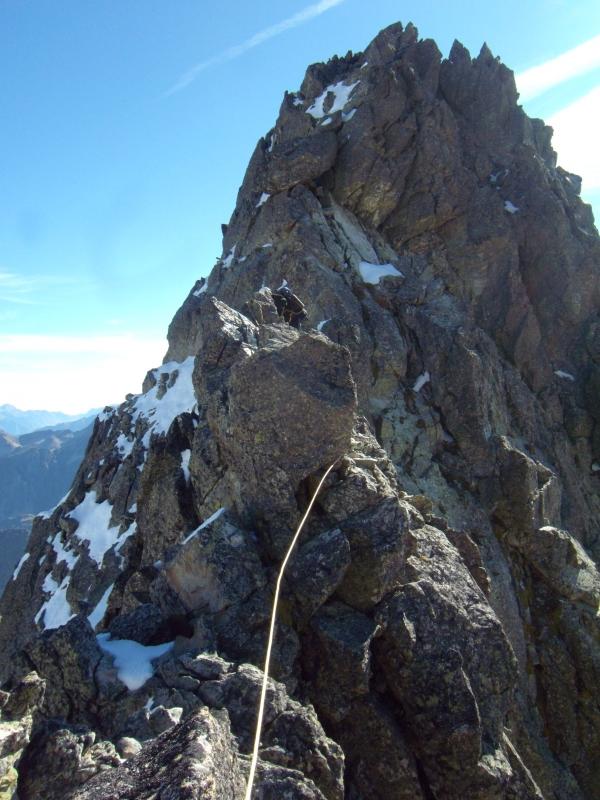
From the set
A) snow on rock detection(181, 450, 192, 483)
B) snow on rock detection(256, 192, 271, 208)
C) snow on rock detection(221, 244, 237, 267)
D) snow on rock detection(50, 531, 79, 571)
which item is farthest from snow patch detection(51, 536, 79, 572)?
snow on rock detection(256, 192, 271, 208)

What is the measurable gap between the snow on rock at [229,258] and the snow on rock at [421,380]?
21.4 m

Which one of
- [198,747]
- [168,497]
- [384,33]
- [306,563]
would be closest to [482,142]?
[384,33]

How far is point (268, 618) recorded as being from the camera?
1200cm

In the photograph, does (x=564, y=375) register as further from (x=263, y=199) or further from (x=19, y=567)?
(x=19, y=567)

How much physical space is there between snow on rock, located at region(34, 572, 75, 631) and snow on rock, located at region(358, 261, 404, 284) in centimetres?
3035

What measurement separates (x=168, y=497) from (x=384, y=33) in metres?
54.7

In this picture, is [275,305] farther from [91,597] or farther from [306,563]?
[91,597]

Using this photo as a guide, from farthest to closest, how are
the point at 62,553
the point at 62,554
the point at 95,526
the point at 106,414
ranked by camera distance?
the point at 106,414
the point at 62,553
the point at 62,554
the point at 95,526

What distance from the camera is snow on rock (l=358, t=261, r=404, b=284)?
39312 millimetres

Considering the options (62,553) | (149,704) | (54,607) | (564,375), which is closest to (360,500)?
(149,704)

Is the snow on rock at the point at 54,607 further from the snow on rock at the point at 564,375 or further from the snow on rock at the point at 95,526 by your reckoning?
the snow on rock at the point at 564,375

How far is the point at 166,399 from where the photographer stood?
143ft

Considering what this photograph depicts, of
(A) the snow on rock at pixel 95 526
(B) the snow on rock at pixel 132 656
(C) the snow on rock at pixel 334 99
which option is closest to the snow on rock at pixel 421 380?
(A) the snow on rock at pixel 95 526

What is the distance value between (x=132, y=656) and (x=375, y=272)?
111 feet
